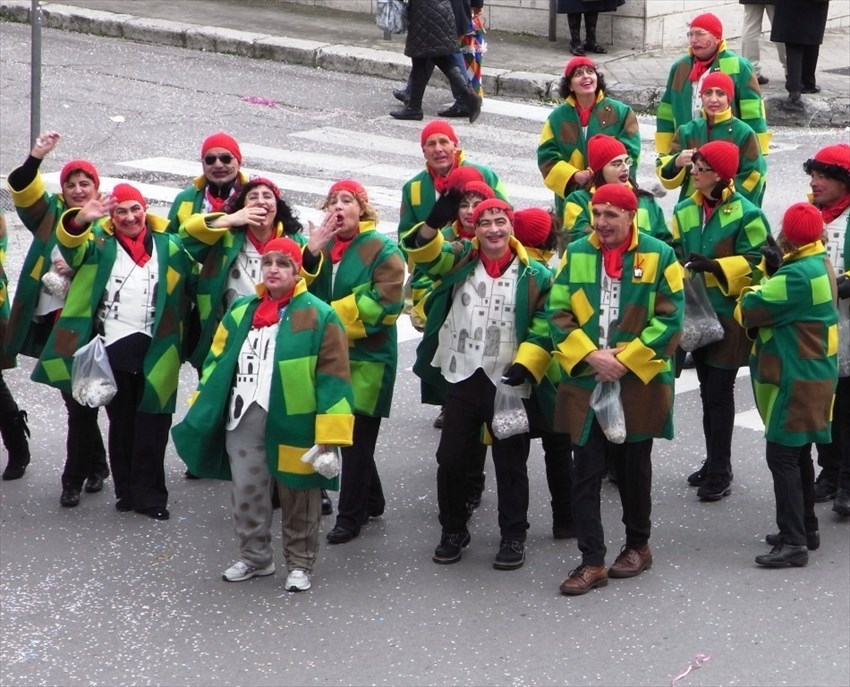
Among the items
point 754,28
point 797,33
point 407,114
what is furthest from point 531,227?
point 754,28

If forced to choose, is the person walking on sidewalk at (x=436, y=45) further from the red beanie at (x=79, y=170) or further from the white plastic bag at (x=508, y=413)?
the white plastic bag at (x=508, y=413)

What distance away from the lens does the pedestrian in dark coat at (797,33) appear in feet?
50.4

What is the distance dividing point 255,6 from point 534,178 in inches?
288

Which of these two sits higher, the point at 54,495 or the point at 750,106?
the point at 750,106

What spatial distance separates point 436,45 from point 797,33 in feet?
11.4

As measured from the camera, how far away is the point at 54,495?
7.80 meters

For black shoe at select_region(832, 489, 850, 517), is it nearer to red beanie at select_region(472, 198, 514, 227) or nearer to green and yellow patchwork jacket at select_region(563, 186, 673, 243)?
green and yellow patchwork jacket at select_region(563, 186, 673, 243)

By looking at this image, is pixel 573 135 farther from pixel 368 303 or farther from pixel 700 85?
pixel 368 303

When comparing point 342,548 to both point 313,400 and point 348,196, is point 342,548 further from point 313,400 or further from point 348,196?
Answer: point 348,196

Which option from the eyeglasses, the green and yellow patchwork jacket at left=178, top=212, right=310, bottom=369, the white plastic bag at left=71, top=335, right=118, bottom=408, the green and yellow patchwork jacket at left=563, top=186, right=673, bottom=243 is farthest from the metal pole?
the green and yellow patchwork jacket at left=563, top=186, right=673, bottom=243

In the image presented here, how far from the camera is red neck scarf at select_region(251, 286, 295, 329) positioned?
6531 millimetres

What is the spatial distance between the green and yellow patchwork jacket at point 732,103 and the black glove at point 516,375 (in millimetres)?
3692

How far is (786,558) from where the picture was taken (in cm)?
690

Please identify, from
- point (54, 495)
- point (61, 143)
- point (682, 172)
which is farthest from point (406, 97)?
point (54, 495)
